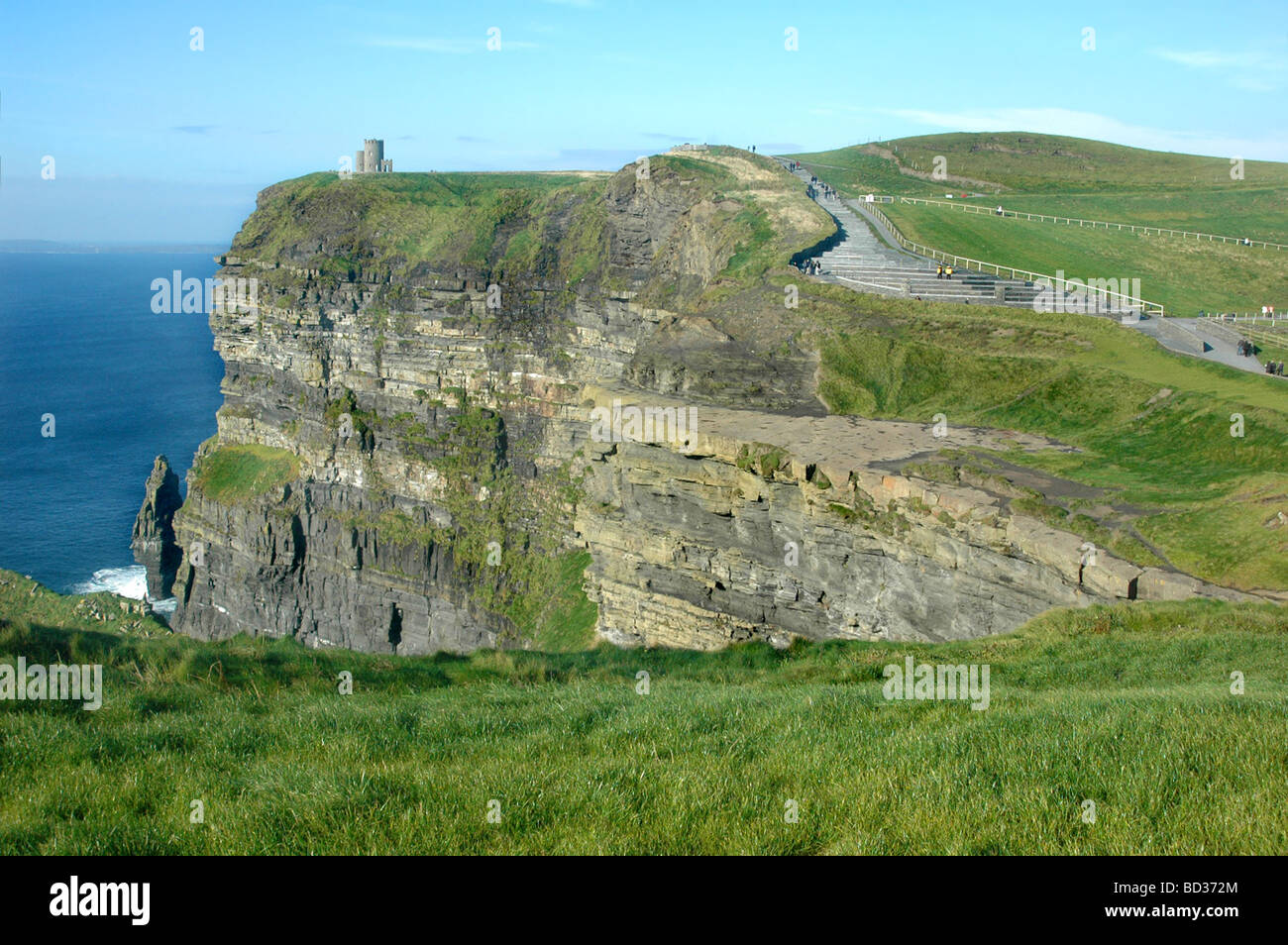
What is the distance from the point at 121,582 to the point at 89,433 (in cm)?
3804

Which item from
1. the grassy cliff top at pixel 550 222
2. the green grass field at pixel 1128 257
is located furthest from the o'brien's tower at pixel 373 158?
the green grass field at pixel 1128 257

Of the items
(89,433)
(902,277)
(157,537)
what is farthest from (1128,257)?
(89,433)

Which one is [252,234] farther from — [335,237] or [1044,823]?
[1044,823]

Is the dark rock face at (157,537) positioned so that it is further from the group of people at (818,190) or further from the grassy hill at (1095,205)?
the grassy hill at (1095,205)

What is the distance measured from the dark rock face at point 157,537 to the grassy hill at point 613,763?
56436mm

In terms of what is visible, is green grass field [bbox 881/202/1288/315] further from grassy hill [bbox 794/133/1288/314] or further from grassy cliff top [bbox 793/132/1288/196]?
grassy cliff top [bbox 793/132/1288/196]

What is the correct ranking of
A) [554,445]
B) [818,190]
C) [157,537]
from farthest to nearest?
[157,537] → [818,190] → [554,445]

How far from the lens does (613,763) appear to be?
7383 millimetres

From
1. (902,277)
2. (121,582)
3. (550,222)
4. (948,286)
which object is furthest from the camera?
(121,582)

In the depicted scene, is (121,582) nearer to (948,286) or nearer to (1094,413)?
(948,286)

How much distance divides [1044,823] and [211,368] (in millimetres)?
140574

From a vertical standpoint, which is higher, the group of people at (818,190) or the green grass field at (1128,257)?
the group of people at (818,190)

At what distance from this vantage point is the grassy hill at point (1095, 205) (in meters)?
44.8
